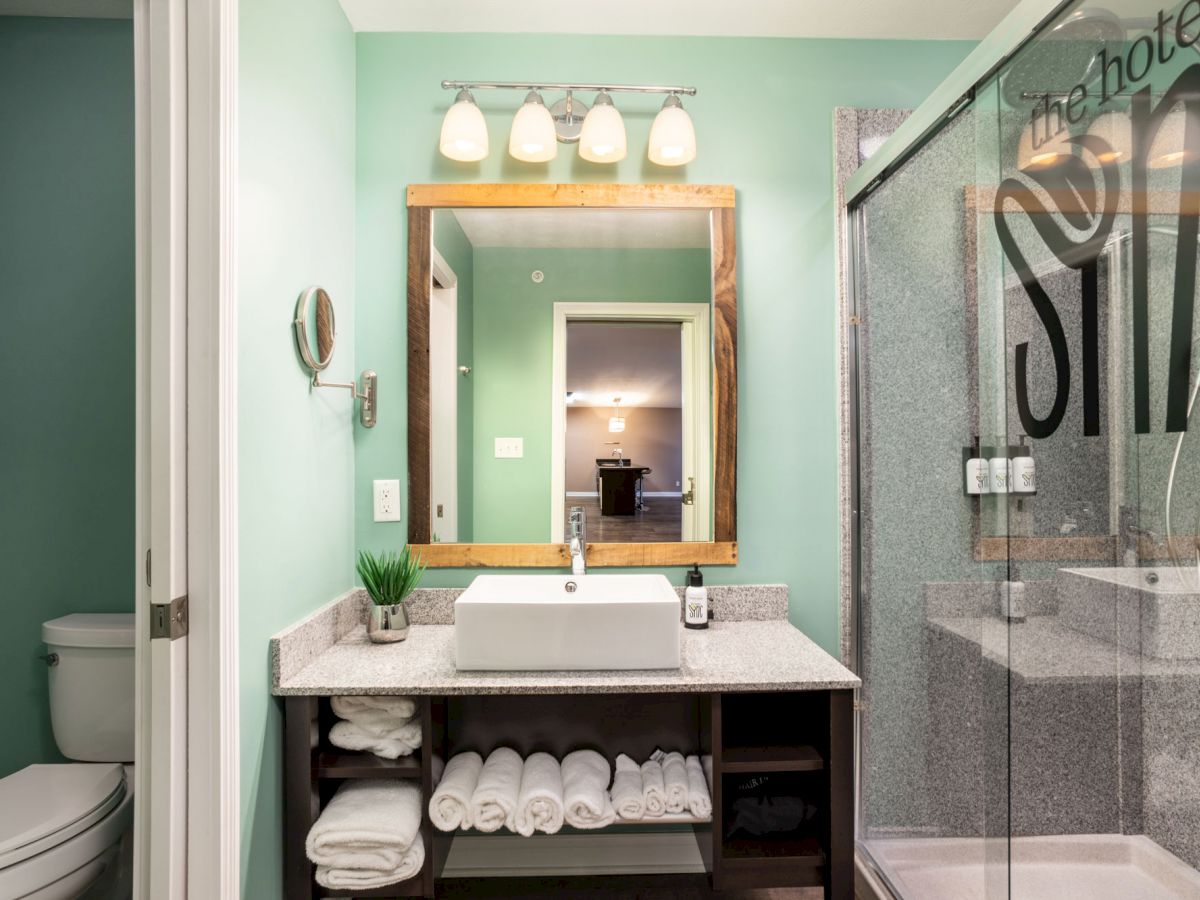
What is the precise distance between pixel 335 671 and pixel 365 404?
0.74 metres

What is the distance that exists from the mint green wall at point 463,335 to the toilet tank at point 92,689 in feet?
2.80

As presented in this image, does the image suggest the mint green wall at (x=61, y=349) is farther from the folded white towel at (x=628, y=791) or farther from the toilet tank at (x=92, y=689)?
the folded white towel at (x=628, y=791)

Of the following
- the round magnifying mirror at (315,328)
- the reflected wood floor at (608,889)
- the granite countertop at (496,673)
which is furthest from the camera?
the reflected wood floor at (608,889)

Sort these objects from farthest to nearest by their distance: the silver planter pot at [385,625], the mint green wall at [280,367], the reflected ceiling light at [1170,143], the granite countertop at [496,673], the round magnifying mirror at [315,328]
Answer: the silver planter pot at [385,625], the round magnifying mirror at [315,328], the granite countertop at [496,673], the mint green wall at [280,367], the reflected ceiling light at [1170,143]

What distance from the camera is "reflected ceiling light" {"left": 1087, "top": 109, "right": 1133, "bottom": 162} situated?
3.08 ft

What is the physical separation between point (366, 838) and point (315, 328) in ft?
3.75

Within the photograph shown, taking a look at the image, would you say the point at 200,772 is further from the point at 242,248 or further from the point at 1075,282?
the point at 1075,282

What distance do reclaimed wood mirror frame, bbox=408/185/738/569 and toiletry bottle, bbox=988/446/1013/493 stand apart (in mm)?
759

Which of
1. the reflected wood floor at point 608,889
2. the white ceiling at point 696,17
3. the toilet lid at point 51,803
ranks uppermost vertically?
the white ceiling at point 696,17

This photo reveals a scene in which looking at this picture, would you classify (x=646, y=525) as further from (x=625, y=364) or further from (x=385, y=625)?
(x=385, y=625)


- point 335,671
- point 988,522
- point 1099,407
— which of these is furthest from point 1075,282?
point 335,671

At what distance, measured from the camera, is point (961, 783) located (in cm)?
137

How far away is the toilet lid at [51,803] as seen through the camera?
4.44 feet

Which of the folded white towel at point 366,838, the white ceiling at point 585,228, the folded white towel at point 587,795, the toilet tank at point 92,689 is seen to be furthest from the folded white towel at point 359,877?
the white ceiling at point 585,228
